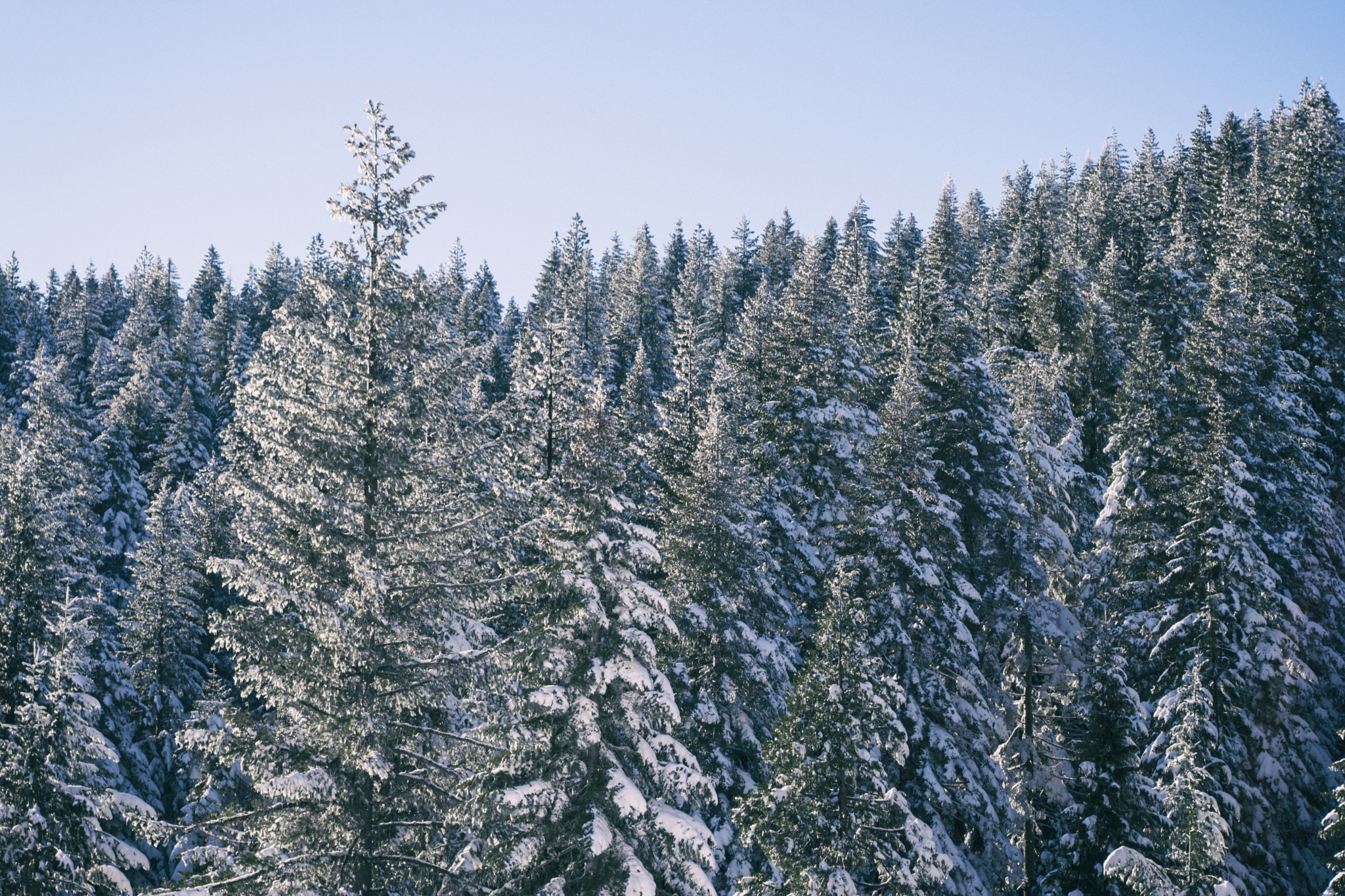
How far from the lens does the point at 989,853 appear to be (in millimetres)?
23469

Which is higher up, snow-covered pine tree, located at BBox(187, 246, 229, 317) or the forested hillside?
snow-covered pine tree, located at BBox(187, 246, 229, 317)

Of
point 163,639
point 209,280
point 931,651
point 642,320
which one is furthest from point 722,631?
point 209,280

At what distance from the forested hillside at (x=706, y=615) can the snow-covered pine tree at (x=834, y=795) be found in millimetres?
86

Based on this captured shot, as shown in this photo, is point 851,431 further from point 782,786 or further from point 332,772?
point 332,772

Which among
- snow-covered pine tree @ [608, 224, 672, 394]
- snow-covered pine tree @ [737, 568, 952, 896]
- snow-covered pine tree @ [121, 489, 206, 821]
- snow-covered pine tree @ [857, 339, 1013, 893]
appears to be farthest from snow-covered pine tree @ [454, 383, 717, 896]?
snow-covered pine tree @ [608, 224, 672, 394]

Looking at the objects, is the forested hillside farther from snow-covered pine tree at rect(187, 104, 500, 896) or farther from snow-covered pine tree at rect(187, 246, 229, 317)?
snow-covered pine tree at rect(187, 246, 229, 317)

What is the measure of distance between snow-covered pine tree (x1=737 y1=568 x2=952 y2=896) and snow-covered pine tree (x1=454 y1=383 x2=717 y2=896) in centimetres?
220

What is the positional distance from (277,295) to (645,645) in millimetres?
91175

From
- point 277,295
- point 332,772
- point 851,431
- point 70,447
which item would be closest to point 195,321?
point 277,295

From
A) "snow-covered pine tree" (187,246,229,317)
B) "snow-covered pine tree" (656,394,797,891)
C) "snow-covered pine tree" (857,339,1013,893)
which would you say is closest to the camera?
"snow-covered pine tree" (656,394,797,891)

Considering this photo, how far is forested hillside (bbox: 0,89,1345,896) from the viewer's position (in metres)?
14.0

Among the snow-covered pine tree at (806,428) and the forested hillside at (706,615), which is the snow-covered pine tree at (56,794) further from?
the snow-covered pine tree at (806,428)

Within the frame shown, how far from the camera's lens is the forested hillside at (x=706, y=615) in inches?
551

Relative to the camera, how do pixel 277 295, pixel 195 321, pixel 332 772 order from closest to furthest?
pixel 332 772
pixel 195 321
pixel 277 295
